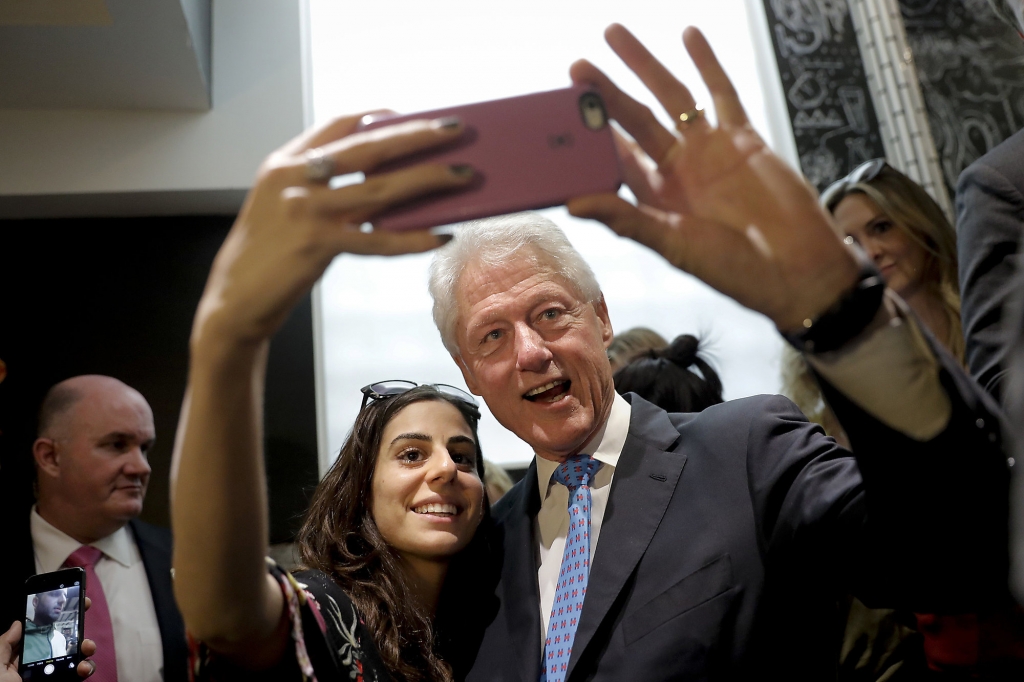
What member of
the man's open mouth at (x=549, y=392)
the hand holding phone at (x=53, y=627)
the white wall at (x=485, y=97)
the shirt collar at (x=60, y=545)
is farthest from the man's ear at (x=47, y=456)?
the man's open mouth at (x=549, y=392)

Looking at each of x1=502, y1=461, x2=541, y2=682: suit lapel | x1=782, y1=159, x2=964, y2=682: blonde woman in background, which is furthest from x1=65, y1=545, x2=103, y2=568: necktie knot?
x1=782, y1=159, x2=964, y2=682: blonde woman in background

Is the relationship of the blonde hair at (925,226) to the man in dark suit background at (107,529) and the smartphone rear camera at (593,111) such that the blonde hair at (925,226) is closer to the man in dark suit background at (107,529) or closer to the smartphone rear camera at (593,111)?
the smartphone rear camera at (593,111)

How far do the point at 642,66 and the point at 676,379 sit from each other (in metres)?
1.33

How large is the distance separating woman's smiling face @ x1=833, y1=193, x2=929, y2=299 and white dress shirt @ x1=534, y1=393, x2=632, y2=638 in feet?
2.97

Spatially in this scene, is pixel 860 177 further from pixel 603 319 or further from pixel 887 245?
pixel 603 319

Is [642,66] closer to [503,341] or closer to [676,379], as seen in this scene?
[503,341]

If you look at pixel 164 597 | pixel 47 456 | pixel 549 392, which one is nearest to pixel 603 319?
pixel 549 392

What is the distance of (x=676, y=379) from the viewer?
2088mm

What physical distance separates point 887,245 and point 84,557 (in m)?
2.34

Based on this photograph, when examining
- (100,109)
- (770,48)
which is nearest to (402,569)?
(100,109)

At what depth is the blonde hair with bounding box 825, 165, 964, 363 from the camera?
197cm

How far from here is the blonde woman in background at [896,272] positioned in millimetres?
1765

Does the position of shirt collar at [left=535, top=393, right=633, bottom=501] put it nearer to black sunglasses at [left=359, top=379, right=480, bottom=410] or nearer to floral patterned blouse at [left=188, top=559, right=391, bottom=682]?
black sunglasses at [left=359, top=379, right=480, bottom=410]

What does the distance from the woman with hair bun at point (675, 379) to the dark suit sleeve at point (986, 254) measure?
2.69 feet
